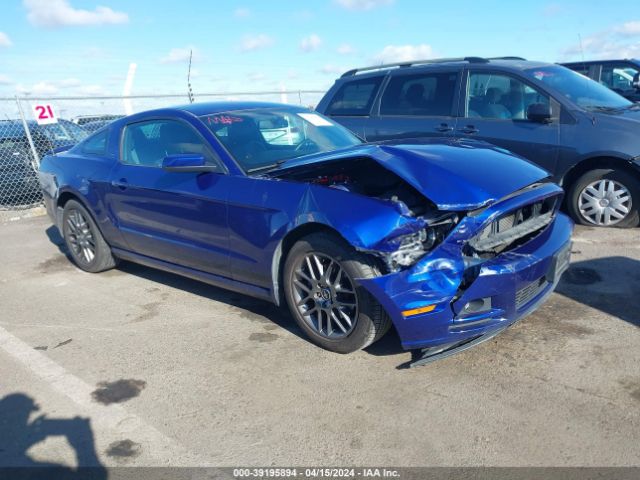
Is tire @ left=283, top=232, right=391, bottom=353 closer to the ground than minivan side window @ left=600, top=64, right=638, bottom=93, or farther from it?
closer to the ground

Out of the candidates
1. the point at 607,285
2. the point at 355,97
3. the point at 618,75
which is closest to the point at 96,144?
the point at 355,97

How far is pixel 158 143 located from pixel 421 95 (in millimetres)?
3454

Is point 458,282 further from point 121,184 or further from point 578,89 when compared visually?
point 578,89

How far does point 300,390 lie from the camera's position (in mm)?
3045

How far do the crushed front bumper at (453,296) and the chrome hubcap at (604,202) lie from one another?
9.95 feet

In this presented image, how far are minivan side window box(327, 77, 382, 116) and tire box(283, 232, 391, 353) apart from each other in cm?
405

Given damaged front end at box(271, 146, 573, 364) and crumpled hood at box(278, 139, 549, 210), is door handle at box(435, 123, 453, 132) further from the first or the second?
damaged front end at box(271, 146, 573, 364)

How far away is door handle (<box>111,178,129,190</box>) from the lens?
4.58 m

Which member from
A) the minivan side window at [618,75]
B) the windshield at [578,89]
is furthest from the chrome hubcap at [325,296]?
the minivan side window at [618,75]

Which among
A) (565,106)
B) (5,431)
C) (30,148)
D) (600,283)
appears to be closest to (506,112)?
(565,106)

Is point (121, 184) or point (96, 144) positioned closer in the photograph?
point (121, 184)

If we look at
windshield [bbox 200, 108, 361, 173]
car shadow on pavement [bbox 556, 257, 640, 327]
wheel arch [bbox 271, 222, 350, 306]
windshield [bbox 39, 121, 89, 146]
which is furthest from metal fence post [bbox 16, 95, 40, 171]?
car shadow on pavement [bbox 556, 257, 640, 327]

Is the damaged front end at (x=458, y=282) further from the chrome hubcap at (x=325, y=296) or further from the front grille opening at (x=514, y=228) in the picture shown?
the chrome hubcap at (x=325, y=296)

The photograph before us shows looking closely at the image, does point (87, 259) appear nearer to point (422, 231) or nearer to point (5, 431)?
point (5, 431)
